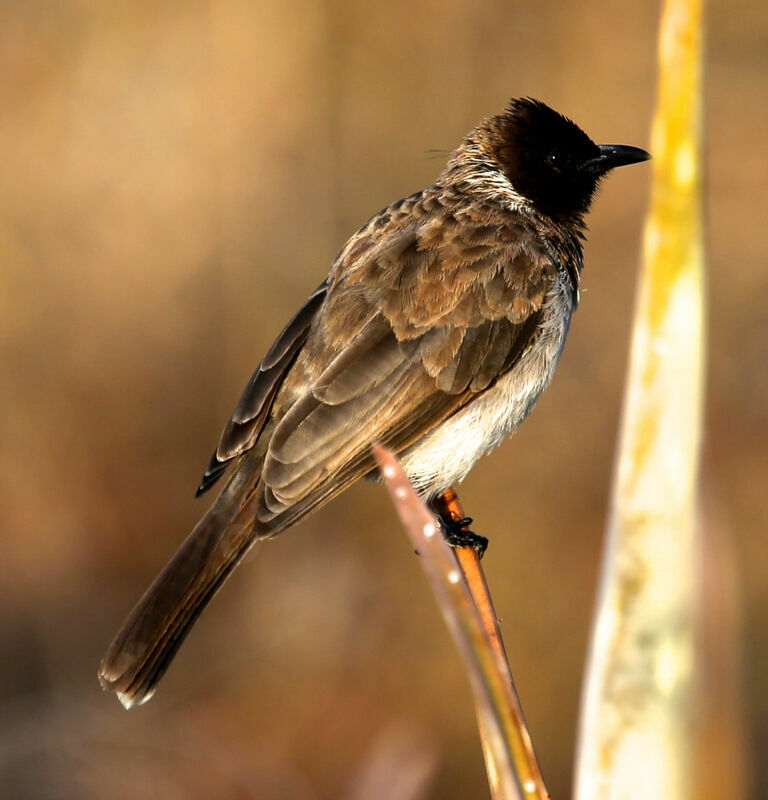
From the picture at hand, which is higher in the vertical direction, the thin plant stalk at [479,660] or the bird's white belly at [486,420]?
the bird's white belly at [486,420]

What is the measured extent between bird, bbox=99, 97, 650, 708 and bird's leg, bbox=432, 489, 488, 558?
0.4 inches

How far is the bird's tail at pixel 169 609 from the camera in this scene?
3301 millimetres

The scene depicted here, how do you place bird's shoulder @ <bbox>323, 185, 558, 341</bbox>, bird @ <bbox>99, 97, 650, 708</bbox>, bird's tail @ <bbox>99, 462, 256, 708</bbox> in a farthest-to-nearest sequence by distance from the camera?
bird's shoulder @ <bbox>323, 185, 558, 341</bbox> → bird @ <bbox>99, 97, 650, 708</bbox> → bird's tail @ <bbox>99, 462, 256, 708</bbox>

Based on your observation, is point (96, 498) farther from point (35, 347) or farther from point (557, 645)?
point (557, 645)

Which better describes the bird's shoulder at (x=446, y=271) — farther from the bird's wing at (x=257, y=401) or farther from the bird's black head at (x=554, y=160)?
the bird's black head at (x=554, y=160)

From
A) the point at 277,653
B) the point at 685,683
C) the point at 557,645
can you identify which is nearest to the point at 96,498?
the point at 277,653

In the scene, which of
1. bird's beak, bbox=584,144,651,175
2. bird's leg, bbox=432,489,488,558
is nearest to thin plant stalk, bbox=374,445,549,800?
bird's leg, bbox=432,489,488,558

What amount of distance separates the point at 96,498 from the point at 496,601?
2462 mm

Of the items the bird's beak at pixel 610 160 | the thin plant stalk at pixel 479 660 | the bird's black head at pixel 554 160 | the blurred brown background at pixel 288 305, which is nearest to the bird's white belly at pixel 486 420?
the bird's black head at pixel 554 160

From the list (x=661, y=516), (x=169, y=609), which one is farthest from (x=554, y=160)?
(x=661, y=516)

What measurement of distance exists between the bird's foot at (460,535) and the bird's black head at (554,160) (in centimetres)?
122

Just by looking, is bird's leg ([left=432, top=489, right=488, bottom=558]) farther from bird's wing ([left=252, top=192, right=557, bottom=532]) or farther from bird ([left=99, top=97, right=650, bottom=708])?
bird's wing ([left=252, top=192, right=557, bottom=532])

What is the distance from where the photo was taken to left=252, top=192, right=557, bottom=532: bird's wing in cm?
351

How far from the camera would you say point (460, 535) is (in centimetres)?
385
